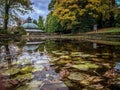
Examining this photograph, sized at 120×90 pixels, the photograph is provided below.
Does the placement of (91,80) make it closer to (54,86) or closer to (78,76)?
(78,76)

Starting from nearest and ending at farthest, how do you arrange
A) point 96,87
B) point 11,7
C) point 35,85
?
point 96,87 < point 35,85 < point 11,7

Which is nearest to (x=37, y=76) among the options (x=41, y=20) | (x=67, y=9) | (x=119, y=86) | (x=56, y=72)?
(x=56, y=72)

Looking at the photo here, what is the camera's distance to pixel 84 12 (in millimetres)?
31734

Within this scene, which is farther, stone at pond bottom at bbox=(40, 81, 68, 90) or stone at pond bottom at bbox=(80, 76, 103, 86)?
stone at pond bottom at bbox=(80, 76, 103, 86)

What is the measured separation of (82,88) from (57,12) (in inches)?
1174

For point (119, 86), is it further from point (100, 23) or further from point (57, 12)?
point (100, 23)

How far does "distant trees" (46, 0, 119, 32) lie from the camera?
30.9m

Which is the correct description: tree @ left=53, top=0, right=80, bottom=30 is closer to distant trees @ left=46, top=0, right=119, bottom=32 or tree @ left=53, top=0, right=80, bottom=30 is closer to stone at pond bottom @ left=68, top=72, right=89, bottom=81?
distant trees @ left=46, top=0, right=119, bottom=32

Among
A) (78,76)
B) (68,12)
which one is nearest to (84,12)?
(68,12)

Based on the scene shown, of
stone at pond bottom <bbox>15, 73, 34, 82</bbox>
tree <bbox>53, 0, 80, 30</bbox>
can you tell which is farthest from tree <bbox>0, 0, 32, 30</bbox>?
stone at pond bottom <bbox>15, 73, 34, 82</bbox>

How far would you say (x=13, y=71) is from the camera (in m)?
4.32

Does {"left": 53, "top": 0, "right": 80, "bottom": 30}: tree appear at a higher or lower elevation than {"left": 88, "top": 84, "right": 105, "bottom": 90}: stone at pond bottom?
higher

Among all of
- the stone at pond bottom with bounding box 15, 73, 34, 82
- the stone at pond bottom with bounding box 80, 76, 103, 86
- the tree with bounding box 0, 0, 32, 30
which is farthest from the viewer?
the tree with bounding box 0, 0, 32, 30

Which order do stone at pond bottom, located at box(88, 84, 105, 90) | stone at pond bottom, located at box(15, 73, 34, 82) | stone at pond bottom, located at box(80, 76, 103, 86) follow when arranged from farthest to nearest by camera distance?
stone at pond bottom, located at box(15, 73, 34, 82) → stone at pond bottom, located at box(80, 76, 103, 86) → stone at pond bottom, located at box(88, 84, 105, 90)
